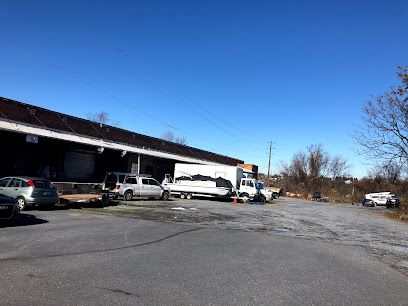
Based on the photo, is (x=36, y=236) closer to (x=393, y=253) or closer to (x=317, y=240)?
(x=317, y=240)

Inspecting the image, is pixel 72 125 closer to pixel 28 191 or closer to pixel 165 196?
pixel 165 196

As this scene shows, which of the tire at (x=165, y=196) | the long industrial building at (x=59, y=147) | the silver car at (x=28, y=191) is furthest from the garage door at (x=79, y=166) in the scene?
the silver car at (x=28, y=191)

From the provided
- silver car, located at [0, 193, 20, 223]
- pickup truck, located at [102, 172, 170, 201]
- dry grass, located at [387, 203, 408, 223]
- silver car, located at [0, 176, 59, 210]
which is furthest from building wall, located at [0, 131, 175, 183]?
dry grass, located at [387, 203, 408, 223]

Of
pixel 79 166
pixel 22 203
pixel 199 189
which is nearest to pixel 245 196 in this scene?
pixel 199 189

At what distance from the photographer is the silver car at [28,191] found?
58.3 ft

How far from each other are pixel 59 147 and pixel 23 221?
56.0ft

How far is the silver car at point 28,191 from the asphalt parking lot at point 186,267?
12.0 feet

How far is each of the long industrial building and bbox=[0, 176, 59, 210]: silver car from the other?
5489 mm

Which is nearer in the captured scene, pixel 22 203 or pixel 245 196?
pixel 22 203

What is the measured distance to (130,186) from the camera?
2812cm

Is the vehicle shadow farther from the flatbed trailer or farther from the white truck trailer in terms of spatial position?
the white truck trailer

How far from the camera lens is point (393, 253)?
12.3m

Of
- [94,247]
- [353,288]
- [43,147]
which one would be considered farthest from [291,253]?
[43,147]

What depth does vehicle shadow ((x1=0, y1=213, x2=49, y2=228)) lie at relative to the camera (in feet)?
42.4
